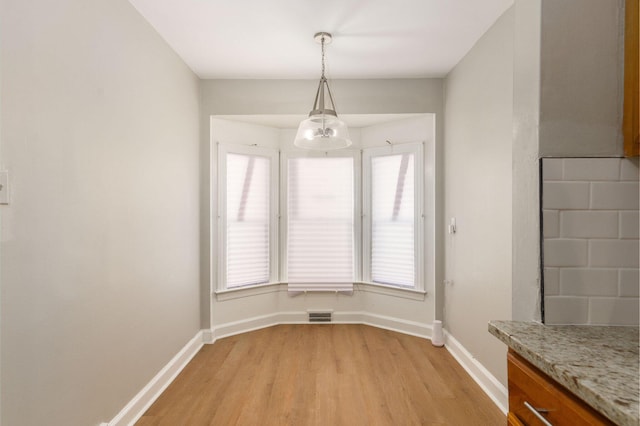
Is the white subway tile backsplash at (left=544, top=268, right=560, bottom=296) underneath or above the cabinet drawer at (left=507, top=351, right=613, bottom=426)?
above

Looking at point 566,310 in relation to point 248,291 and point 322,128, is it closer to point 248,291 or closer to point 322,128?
point 322,128

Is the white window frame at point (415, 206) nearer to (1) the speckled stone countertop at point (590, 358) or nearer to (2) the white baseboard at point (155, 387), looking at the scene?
(2) the white baseboard at point (155, 387)

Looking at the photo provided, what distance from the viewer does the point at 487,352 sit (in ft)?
8.39

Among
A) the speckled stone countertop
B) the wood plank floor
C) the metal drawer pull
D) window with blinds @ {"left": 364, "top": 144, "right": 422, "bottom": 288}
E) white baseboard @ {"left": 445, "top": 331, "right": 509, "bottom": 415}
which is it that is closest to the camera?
the speckled stone countertop

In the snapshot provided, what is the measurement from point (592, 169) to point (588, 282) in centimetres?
35

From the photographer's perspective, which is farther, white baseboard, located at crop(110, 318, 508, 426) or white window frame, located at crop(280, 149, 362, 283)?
white window frame, located at crop(280, 149, 362, 283)

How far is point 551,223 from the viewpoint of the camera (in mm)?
1085

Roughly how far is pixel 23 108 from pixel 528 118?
189 cm

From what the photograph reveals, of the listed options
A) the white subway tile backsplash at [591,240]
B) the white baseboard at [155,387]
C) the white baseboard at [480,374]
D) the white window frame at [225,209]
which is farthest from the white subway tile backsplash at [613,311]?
the white window frame at [225,209]

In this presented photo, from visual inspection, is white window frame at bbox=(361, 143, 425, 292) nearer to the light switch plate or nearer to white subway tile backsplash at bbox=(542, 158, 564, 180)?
white subway tile backsplash at bbox=(542, 158, 564, 180)

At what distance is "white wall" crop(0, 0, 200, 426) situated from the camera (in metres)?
1.36

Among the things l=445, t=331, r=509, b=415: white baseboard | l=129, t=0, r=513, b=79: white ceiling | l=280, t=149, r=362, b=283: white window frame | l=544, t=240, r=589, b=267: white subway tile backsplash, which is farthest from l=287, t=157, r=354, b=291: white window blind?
l=544, t=240, r=589, b=267: white subway tile backsplash

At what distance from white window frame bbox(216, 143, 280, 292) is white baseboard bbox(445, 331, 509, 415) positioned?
2003 mm

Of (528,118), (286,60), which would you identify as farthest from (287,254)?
(528,118)
